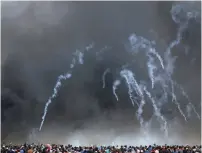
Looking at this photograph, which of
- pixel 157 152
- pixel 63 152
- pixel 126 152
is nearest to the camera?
pixel 157 152

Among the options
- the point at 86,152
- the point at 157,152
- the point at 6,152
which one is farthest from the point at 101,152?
the point at 6,152

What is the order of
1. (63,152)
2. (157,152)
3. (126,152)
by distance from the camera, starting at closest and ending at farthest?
(157,152), (63,152), (126,152)

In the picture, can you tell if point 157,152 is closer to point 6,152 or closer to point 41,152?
A: point 41,152

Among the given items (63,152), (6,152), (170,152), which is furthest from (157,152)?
(6,152)

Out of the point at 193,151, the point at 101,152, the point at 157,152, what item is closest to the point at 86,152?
the point at 101,152

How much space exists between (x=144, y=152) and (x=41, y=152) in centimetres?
1355

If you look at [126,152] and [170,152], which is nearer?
[170,152]

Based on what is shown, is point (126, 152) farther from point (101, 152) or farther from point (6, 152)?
point (6, 152)

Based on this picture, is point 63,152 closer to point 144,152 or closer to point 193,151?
point 144,152

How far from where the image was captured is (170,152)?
161 feet

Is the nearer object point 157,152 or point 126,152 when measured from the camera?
point 157,152

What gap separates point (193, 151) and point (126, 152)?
893cm

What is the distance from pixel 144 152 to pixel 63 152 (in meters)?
10.5

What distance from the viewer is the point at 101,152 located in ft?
163
